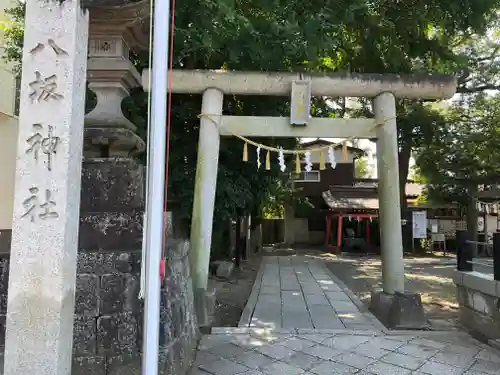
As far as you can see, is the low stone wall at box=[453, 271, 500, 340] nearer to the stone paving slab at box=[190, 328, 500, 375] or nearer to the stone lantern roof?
the stone paving slab at box=[190, 328, 500, 375]

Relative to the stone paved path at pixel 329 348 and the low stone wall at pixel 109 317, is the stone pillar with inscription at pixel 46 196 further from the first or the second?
the stone paved path at pixel 329 348

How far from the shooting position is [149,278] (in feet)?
7.67

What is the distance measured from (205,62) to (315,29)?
220 centimetres

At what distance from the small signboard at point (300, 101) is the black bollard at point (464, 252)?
271 centimetres

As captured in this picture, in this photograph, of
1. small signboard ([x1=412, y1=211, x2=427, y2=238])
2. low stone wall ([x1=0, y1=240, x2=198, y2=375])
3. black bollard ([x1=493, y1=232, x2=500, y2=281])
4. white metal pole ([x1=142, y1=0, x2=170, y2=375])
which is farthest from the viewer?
small signboard ([x1=412, y1=211, x2=427, y2=238])

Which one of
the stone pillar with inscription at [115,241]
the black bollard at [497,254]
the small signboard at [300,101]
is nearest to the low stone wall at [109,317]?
the stone pillar with inscription at [115,241]

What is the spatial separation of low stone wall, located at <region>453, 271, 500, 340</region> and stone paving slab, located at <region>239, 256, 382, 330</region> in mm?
1205

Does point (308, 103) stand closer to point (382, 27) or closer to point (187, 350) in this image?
point (382, 27)

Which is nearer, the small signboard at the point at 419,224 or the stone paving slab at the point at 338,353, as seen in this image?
the stone paving slab at the point at 338,353

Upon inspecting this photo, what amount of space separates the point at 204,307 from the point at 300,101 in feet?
10.4

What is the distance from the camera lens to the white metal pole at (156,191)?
230 centimetres

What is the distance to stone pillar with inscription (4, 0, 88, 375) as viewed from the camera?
241 centimetres

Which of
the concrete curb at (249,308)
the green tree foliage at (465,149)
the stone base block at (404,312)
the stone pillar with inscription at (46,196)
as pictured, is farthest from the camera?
the green tree foliage at (465,149)

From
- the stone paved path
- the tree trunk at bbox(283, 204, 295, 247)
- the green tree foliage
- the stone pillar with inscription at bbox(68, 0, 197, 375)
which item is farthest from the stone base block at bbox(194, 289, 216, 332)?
the tree trunk at bbox(283, 204, 295, 247)
